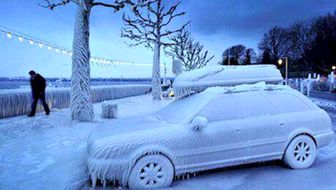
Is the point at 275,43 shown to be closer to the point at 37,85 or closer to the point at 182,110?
the point at 37,85

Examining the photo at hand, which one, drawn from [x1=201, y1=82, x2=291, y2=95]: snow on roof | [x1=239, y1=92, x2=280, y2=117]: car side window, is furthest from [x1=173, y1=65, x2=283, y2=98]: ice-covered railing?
[x1=239, y1=92, x2=280, y2=117]: car side window

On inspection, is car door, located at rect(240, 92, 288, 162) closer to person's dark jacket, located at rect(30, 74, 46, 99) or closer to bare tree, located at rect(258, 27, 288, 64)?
person's dark jacket, located at rect(30, 74, 46, 99)

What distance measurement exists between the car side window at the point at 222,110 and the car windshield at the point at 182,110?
12 centimetres

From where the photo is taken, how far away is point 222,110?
5.50 metres

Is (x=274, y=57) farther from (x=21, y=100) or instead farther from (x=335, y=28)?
(x=21, y=100)

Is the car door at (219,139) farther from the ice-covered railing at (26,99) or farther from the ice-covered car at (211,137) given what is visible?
the ice-covered railing at (26,99)

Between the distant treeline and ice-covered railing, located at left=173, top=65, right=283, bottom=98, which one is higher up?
the distant treeline

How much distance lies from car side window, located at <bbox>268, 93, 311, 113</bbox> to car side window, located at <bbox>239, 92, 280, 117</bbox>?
11cm

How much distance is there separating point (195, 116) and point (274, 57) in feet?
260

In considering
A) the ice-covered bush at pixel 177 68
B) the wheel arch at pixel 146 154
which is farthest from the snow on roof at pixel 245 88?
the ice-covered bush at pixel 177 68

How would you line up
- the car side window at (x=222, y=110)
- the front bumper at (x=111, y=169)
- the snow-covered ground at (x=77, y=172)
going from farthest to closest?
the car side window at (x=222, y=110) → the snow-covered ground at (x=77, y=172) → the front bumper at (x=111, y=169)

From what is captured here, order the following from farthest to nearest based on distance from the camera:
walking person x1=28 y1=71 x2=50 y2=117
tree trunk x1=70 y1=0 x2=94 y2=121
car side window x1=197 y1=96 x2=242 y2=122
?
1. walking person x1=28 y1=71 x2=50 y2=117
2. tree trunk x1=70 y1=0 x2=94 y2=121
3. car side window x1=197 y1=96 x2=242 y2=122

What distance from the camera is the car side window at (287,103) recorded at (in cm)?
587

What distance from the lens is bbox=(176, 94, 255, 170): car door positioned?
5156mm
